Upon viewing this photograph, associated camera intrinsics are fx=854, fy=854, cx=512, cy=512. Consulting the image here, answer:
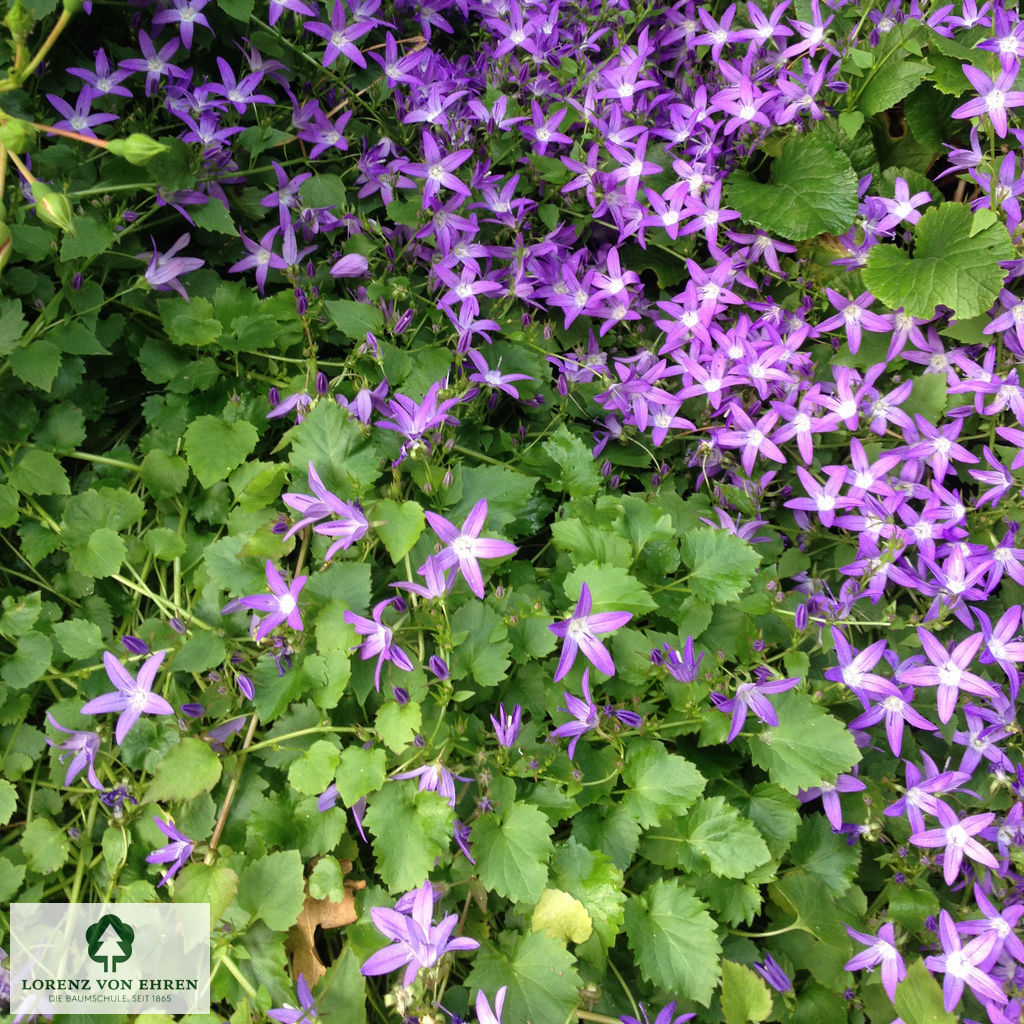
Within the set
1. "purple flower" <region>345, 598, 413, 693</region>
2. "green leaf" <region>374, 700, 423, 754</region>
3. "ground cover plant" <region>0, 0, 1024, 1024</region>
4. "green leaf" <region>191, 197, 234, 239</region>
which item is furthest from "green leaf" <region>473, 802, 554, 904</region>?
"green leaf" <region>191, 197, 234, 239</region>

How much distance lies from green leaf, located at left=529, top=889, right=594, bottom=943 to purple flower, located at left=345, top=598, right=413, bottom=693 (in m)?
0.49

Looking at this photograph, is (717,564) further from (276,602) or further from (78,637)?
(78,637)

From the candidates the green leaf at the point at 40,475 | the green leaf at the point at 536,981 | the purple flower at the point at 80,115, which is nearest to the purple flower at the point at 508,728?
the green leaf at the point at 536,981

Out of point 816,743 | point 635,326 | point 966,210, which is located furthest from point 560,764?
point 966,210

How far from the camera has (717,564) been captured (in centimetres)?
177

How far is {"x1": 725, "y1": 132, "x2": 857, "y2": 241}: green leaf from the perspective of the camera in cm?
218

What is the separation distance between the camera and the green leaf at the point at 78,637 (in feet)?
5.51

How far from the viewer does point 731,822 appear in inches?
63.5

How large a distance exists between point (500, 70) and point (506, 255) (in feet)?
1.85

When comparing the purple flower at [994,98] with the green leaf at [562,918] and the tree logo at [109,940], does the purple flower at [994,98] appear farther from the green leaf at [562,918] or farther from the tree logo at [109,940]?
the tree logo at [109,940]

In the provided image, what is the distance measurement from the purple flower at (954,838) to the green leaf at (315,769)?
1.11m

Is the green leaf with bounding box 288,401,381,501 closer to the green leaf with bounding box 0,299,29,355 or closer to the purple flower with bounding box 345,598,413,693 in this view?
the purple flower with bounding box 345,598,413,693

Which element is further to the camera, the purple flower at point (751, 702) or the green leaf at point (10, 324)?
the green leaf at point (10, 324)

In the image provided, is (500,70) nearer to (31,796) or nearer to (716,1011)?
(31,796)
